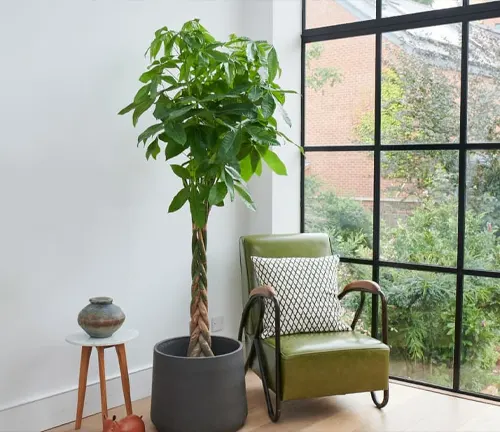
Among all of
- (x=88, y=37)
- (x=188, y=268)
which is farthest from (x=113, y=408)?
(x=88, y=37)

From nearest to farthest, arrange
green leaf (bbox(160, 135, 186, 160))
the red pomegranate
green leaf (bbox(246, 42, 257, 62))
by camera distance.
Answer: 1. the red pomegranate
2. green leaf (bbox(246, 42, 257, 62))
3. green leaf (bbox(160, 135, 186, 160))

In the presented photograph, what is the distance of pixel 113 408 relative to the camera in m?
3.39

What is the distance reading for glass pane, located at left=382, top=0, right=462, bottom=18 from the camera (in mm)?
3627

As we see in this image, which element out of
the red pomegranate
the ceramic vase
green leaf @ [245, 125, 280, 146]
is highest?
green leaf @ [245, 125, 280, 146]

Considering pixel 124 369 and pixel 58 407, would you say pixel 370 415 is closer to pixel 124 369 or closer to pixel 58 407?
pixel 124 369

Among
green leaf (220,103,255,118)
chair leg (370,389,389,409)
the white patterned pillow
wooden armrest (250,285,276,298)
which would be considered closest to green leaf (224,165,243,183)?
green leaf (220,103,255,118)

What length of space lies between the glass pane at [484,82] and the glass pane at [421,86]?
8 centimetres

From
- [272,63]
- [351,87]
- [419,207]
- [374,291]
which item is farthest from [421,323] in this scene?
[272,63]

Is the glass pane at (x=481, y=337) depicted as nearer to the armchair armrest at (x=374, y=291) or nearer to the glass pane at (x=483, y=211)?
the glass pane at (x=483, y=211)

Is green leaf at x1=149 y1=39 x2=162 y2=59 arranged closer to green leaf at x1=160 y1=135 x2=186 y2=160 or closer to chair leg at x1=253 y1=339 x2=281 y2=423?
green leaf at x1=160 y1=135 x2=186 y2=160

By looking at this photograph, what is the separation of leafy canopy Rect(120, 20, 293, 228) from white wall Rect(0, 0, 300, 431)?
1.15ft

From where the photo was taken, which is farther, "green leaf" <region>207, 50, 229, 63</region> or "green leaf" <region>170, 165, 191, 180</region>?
"green leaf" <region>170, 165, 191, 180</region>

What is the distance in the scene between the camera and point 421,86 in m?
3.76

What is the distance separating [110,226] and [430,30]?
6.60 feet
